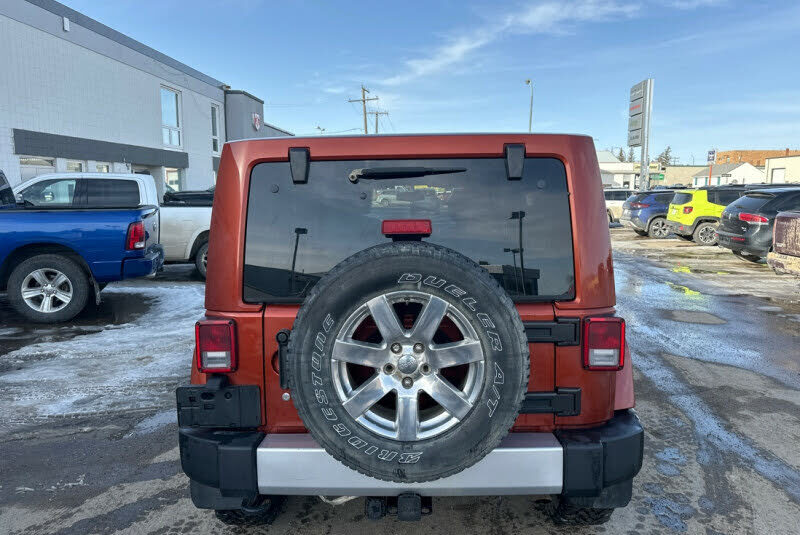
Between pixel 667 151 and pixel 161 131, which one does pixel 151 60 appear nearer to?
pixel 161 131

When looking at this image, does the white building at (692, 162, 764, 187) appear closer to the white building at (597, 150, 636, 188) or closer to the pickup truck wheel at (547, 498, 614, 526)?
the white building at (597, 150, 636, 188)

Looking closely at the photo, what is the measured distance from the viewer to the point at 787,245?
906cm

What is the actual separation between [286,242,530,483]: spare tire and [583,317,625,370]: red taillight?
43 centimetres

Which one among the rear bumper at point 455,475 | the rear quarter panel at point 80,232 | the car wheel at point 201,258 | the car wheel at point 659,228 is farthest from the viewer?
the car wheel at point 659,228

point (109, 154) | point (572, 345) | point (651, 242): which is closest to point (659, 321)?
point (572, 345)

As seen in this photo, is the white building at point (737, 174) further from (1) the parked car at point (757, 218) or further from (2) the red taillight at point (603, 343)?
(2) the red taillight at point (603, 343)

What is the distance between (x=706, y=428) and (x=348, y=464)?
3221 millimetres

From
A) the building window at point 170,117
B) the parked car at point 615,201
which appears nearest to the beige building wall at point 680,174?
the parked car at point 615,201

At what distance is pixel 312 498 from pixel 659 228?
20.4m

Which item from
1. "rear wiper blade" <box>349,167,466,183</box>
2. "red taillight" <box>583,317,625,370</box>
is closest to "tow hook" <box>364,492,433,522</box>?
"red taillight" <box>583,317,625,370</box>

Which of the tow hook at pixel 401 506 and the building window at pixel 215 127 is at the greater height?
the building window at pixel 215 127

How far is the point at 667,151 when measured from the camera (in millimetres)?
164500

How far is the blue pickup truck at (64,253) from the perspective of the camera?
7.28 metres

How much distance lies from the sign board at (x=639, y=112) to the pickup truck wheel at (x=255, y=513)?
100ft
